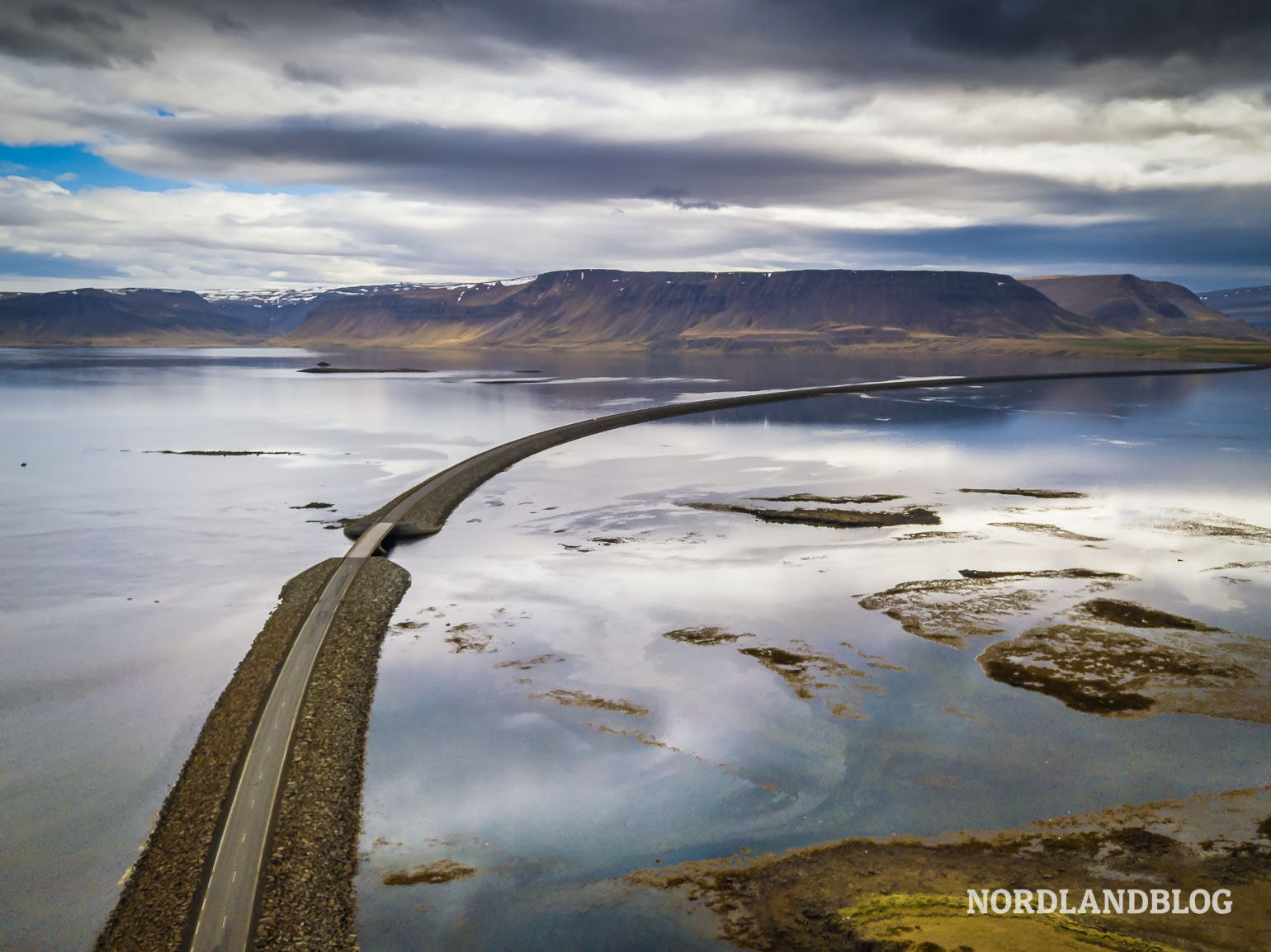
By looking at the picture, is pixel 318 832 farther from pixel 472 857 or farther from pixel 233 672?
pixel 233 672

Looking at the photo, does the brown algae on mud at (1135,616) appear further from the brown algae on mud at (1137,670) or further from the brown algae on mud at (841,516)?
the brown algae on mud at (841,516)

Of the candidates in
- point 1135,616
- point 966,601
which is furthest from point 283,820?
point 1135,616

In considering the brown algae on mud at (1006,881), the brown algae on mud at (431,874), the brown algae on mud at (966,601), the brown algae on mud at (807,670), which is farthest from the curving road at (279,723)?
the brown algae on mud at (966,601)

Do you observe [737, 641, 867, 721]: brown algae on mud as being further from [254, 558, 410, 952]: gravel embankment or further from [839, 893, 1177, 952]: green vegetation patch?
[254, 558, 410, 952]: gravel embankment

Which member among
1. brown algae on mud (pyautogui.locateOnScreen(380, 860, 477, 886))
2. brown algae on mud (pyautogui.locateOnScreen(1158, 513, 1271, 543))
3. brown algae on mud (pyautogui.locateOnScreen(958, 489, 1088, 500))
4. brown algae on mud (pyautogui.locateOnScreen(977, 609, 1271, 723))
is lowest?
brown algae on mud (pyautogui.locateOnScreen(380, 860, 477, 886))

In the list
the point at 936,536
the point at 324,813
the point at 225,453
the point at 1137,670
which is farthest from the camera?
the point at 225,453

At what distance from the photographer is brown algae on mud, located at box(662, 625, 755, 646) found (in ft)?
63.1

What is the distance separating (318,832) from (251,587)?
43.1 ft

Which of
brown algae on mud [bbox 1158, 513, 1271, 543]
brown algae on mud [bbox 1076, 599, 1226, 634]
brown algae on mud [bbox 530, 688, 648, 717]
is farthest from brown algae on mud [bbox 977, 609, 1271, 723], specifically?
brown algae on mud [bbox 1158, 513, 1271, 543]

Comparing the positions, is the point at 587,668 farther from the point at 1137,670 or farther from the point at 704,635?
the point at 1137,670

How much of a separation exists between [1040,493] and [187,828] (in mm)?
33058

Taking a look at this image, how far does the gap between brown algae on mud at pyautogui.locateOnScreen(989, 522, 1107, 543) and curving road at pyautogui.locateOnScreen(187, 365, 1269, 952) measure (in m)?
19.3

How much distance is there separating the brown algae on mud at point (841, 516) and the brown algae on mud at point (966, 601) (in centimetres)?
642

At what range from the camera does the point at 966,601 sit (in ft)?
70.0
